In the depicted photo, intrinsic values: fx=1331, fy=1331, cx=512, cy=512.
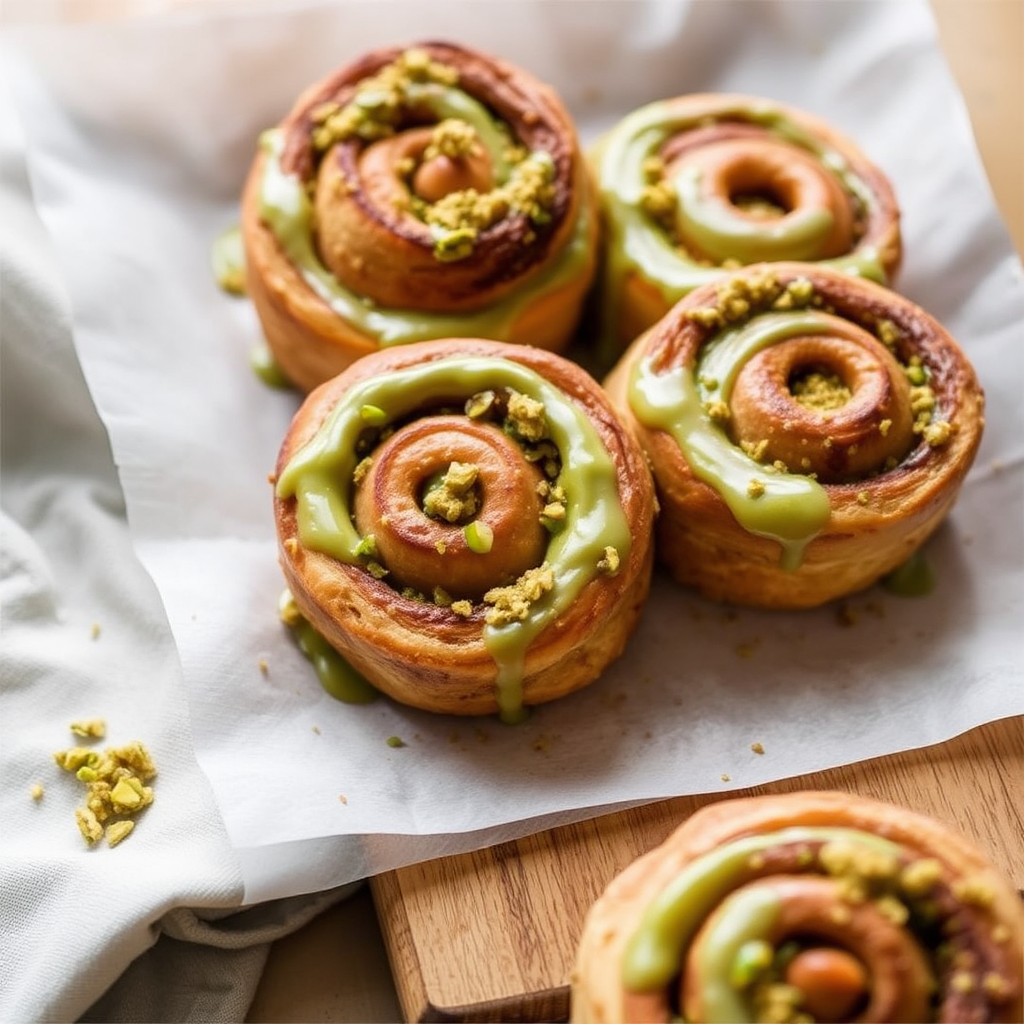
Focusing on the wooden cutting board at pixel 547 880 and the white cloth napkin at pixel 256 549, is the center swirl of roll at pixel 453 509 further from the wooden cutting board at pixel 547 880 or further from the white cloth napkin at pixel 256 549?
the wooden cutting board at pixel 547 880

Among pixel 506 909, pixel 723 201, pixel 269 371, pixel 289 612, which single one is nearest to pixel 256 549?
pixel 289 612

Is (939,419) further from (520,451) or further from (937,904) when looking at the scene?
(937,904)

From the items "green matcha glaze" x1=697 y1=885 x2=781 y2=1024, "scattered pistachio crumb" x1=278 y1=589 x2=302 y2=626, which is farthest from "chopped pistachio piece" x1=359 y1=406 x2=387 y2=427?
"green matcha glaze" x1=697 y1=885 x2=781 y2=1024

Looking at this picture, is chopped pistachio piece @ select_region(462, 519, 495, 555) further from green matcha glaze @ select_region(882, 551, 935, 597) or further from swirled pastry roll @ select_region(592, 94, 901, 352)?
green matcha glaze @ select_region(882, 551, 935, 597)

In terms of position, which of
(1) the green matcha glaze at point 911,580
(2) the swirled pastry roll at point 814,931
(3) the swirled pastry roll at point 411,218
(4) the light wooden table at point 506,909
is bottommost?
(4) the light wooden table at point 506,909

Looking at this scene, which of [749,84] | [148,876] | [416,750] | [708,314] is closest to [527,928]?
[416,750]

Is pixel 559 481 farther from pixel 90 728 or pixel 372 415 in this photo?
pixel 90 728

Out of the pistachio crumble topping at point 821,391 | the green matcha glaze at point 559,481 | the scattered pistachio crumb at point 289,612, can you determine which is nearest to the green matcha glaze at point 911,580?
the pistachio crumble topping at point 821,391
